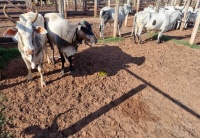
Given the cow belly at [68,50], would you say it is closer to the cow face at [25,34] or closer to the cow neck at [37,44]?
the cow neck at [37,44]

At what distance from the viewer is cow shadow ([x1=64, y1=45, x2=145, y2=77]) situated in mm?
6113

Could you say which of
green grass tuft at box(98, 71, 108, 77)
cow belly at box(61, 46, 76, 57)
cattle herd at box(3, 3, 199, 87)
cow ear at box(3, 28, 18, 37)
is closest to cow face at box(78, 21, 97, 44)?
cattle herd at box(3, 3, 199, 87)

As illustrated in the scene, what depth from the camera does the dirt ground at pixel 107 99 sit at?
13.4 feet

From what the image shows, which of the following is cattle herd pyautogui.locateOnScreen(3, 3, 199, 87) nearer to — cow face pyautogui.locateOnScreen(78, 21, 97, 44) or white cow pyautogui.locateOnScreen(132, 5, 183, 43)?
cow face pyautogui.locateOnScreen(78, 21, 97, 44)

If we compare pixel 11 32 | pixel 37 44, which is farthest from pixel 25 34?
pixel 37 44

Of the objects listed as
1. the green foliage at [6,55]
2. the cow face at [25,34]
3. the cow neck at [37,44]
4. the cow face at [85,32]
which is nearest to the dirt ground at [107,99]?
the green foliage at [6,55]


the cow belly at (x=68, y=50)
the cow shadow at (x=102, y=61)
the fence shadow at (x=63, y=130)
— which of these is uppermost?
the cow belly at (x=68, y=50)

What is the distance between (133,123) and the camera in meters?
4.32

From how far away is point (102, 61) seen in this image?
674cm

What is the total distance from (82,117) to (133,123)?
3.82 ft

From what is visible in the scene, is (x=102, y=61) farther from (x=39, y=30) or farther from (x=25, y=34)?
(x=25, y=34)

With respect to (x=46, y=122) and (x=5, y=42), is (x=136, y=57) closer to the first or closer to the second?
(x=46, y=122)

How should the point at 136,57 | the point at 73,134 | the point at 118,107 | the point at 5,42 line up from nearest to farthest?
the point at 73,134 → the point at 118,107 → the point at 136,57 → the point at 5,42

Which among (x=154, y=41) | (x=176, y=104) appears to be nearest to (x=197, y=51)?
(x=154, y=41)
